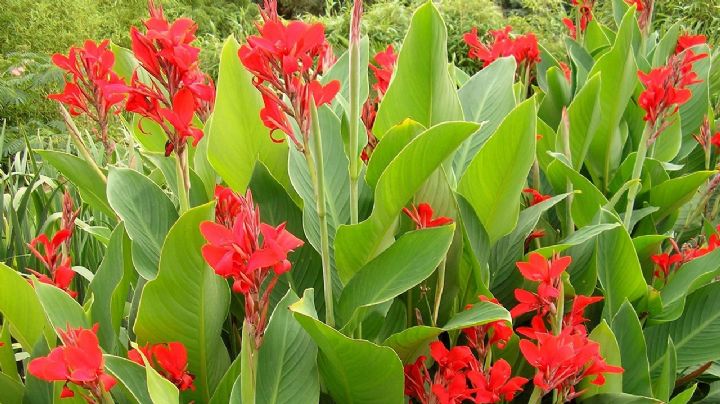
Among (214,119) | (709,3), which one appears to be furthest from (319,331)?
(709,3)

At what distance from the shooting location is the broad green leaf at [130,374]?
0.88 metres

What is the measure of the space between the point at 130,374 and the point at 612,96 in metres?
1.25

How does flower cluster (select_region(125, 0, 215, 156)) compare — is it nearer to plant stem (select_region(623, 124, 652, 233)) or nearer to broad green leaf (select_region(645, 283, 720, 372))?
plant stem (select_region(623, 124, 652, 233))

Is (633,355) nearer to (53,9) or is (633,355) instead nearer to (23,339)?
(23,339)

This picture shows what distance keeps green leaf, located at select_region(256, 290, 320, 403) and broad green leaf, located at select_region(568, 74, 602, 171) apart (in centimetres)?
87

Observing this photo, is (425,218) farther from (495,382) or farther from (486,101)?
(486,101)

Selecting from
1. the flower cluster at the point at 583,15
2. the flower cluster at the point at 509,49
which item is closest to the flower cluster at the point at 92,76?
the flower cluster at the point at 509,49

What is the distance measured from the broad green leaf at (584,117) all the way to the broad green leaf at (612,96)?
66mm

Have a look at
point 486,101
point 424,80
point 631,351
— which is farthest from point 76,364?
point 486,101

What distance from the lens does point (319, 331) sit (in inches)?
35.0

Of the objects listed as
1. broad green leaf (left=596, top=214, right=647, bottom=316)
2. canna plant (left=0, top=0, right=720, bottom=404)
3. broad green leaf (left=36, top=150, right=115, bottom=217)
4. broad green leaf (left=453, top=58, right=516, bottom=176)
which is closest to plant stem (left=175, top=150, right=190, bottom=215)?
canna plant (left=0, top=0, right=720, bottom=404)

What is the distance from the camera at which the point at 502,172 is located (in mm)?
1133

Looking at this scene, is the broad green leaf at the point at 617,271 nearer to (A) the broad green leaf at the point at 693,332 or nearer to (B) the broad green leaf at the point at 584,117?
(A) the broad green leaf at the point at 693,332

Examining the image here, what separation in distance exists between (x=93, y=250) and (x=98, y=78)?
2.32 feet
